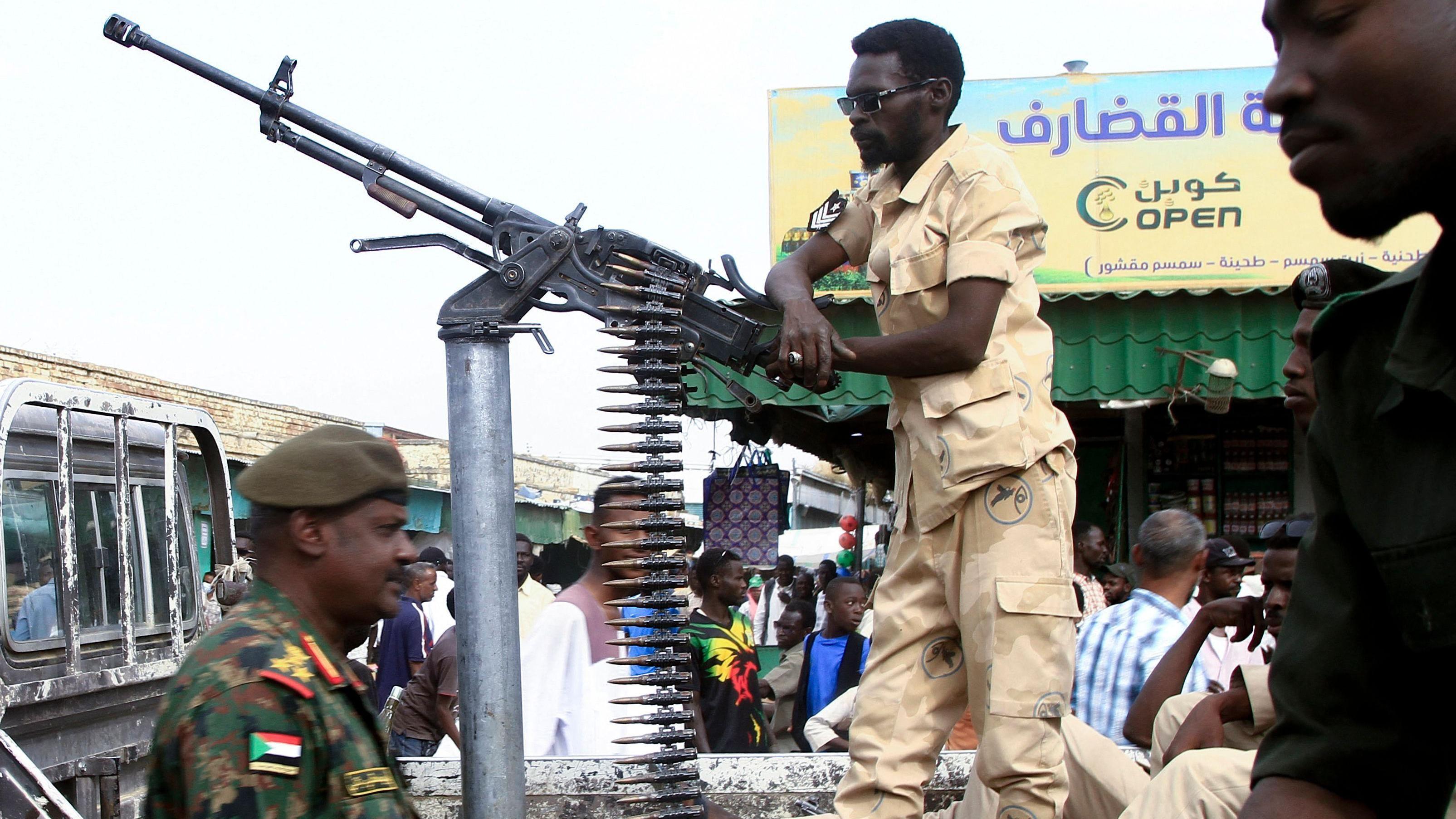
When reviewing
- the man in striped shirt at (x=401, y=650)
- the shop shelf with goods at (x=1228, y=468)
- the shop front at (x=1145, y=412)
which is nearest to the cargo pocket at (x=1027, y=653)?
the shop front at (x=1145, y=412)

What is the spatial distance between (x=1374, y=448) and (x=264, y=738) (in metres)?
1.44

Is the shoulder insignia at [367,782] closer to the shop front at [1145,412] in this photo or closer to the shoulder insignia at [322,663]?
the shoulder insignia at [322,663]

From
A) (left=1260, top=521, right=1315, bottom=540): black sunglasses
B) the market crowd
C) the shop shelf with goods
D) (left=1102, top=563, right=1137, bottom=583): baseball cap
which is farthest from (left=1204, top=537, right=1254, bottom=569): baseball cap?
the shop shelf with goods

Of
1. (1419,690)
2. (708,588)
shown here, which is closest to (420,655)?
(708,588)

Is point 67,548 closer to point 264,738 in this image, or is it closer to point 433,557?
point 264,738

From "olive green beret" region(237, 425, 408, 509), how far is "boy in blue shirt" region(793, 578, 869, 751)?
14.1 ft

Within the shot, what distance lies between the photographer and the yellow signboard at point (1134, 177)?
31.3ft

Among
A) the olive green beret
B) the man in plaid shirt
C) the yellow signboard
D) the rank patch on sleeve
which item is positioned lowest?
the man in plaid shirt

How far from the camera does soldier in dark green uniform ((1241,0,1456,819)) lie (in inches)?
38.6

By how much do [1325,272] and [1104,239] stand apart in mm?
7462

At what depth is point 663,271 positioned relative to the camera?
3055 millimetres

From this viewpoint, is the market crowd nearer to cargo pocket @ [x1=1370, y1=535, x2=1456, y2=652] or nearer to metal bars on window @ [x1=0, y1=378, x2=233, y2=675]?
cargo pocket @ [x1=1370, y1=535, x2=1456, y2=652]

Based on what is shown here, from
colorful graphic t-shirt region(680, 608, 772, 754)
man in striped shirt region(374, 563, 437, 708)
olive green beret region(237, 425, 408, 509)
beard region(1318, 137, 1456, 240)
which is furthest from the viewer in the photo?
man in striped shirt region(374, 563, 437, 708)

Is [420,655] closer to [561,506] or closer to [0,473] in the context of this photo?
[0,473]
